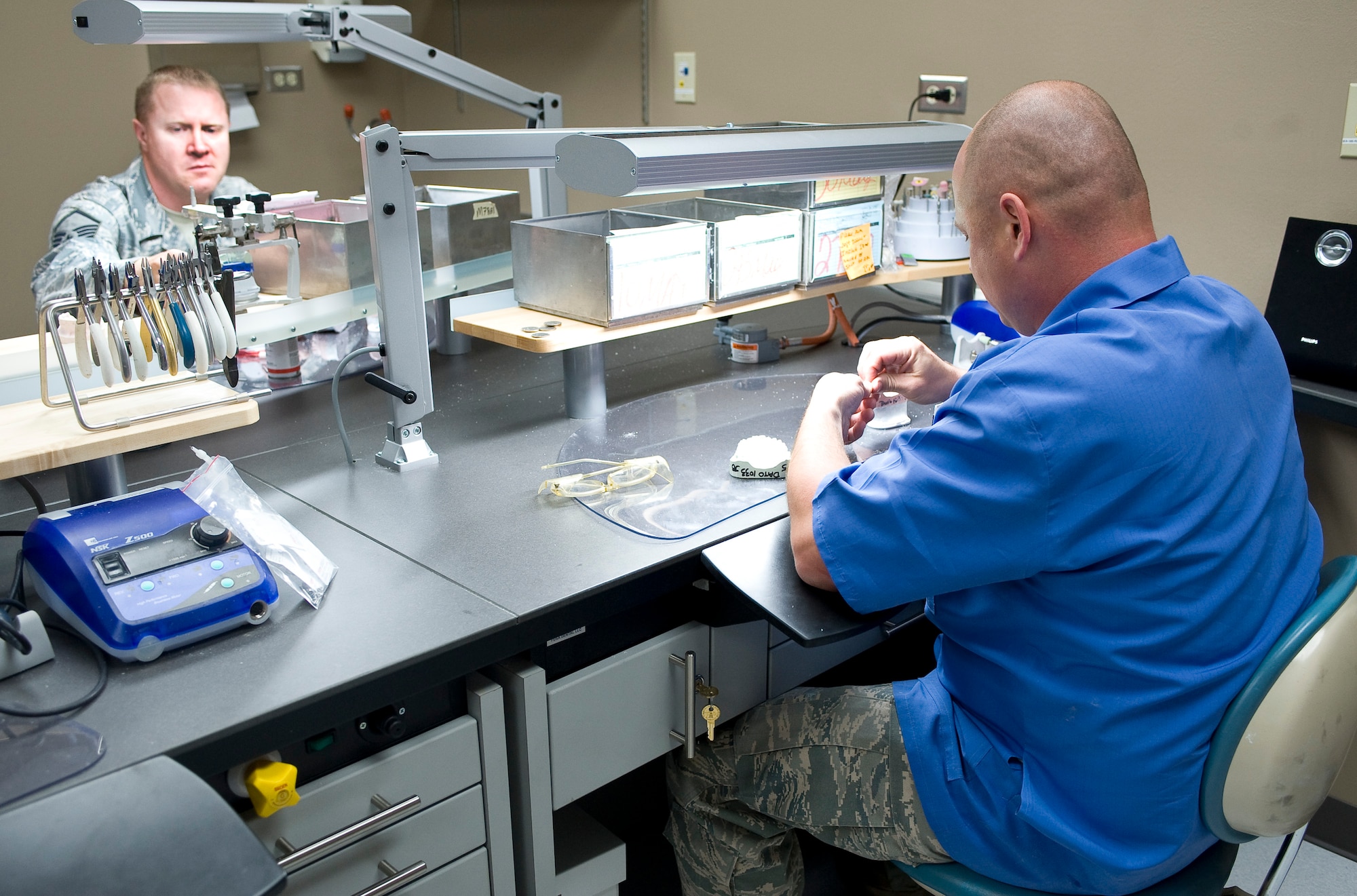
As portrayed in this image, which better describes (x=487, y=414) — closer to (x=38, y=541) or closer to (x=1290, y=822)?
(x=38, y=541)

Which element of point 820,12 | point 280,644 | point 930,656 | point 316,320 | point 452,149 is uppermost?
point 820,12

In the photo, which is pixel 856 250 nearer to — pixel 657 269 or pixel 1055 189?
pixel 657 269

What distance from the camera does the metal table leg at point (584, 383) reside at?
172 cm

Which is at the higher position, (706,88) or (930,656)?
(706,88)

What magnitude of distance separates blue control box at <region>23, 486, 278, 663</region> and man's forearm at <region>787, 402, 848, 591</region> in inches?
22.9

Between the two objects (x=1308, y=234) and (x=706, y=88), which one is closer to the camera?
(x=1308, y=234)

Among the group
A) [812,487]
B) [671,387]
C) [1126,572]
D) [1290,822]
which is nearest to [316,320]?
[671,387]

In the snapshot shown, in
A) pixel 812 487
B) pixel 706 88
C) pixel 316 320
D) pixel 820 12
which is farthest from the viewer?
pixel 706 88

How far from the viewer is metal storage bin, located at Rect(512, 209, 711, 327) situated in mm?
1683

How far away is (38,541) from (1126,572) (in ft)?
3.69

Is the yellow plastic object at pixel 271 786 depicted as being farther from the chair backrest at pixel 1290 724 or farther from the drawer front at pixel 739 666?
the chair backrest at pixel 1290 724

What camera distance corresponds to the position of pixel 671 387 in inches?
75.4

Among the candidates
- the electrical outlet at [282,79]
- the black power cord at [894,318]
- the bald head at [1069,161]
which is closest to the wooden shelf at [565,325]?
the black power cord at [894,318]

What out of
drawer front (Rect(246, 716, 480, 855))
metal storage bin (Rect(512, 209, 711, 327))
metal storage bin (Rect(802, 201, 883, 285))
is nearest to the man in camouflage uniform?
metal storage bin (Rect(512, 209, 711, 327))
